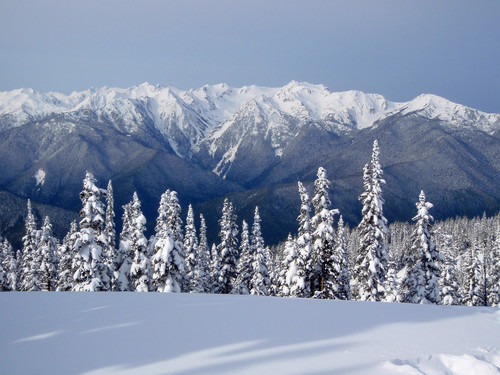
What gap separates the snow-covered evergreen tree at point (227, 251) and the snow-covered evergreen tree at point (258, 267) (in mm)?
2083

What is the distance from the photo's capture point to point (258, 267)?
136 ft

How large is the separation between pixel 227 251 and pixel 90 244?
16.7 meters

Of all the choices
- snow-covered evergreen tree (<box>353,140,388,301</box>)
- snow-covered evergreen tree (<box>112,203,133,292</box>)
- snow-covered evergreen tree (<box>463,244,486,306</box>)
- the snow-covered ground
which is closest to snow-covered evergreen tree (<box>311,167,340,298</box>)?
snow-covered evergreen tree (<box>353,140,388,301</box>)

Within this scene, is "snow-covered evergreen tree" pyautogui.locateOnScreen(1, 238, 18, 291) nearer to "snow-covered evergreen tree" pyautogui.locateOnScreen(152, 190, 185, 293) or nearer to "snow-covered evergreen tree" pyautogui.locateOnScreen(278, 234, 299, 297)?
"snow-covered evergreen tree" pyautogui.locateOnScreen(152, 190, 185, 293)

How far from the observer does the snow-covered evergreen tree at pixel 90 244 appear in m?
27.0

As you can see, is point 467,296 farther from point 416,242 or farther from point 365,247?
point 365,247

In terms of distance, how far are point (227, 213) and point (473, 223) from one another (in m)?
190

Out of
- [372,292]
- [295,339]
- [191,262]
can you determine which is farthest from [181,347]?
[191,262]

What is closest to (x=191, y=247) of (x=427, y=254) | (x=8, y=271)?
(x=427, y=254)

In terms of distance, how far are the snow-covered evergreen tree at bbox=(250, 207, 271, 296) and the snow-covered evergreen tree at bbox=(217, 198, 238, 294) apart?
2083mm

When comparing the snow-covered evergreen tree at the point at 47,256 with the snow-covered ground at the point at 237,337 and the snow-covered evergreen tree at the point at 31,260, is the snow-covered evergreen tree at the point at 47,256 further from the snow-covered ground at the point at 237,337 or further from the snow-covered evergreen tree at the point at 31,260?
the snow-covered ground at the point at 237,337

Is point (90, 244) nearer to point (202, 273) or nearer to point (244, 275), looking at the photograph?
point (202, 273)

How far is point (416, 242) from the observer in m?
30.2

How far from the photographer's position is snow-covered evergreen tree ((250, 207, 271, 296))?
40.6m
